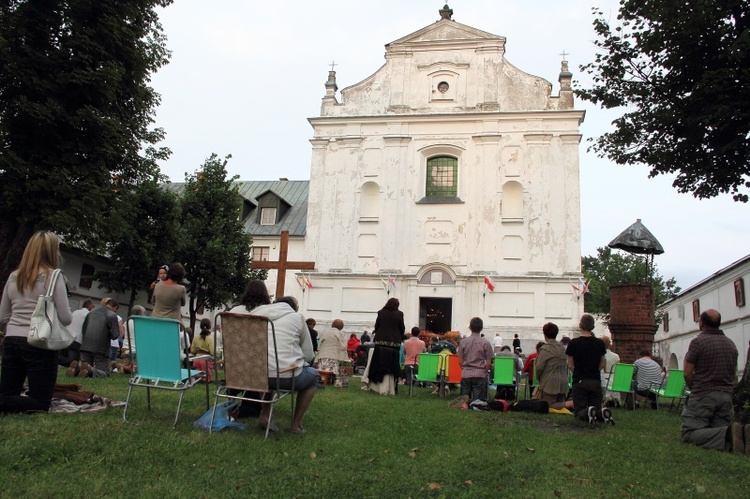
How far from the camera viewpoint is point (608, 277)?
56.1 meters

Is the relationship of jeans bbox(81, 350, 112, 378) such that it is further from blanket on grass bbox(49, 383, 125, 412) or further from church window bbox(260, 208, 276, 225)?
church window bbox(260, 208, 276, 225)

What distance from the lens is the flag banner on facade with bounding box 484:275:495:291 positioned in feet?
91.9

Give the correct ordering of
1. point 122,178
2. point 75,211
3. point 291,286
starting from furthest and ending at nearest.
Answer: point 291,286 < point 122,178 < point 75,211

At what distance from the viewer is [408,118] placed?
99.8 ft

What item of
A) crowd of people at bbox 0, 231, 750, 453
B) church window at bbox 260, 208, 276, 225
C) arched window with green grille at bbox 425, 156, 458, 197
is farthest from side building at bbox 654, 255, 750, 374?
church window at bbox 260, 208, 276, 225

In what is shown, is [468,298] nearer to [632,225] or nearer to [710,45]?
[632,225]

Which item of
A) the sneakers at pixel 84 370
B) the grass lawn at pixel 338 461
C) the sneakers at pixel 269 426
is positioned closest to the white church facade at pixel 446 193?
the sneakers at pixel 84 370

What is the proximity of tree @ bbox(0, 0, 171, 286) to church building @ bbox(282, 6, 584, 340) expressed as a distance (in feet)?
46.6

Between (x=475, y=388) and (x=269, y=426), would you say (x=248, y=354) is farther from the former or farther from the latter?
(x=475, y=388)

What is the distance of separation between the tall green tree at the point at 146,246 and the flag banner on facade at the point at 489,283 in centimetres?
1353

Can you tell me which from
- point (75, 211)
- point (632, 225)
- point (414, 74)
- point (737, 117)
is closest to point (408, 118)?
point (414, 74)

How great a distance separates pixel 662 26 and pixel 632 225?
850cm

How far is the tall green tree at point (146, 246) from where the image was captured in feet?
82.1

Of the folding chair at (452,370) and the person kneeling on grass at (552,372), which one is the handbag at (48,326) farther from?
the folding chair at (452,370)
